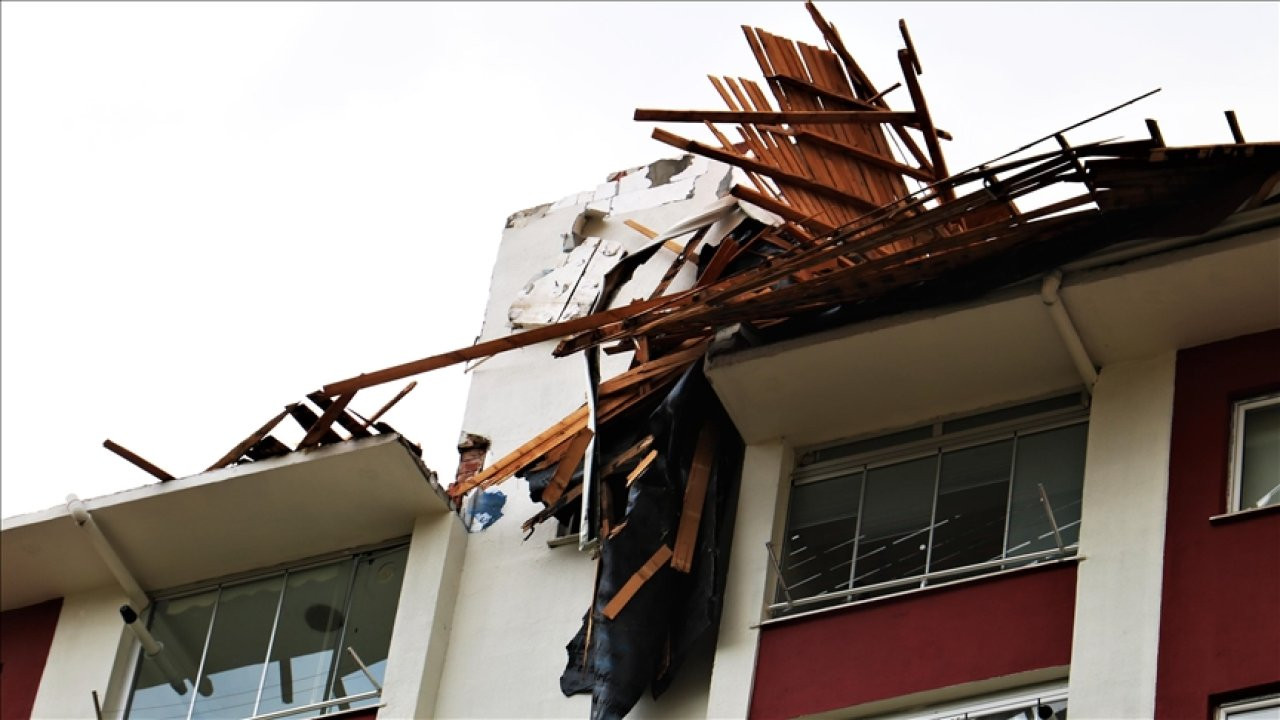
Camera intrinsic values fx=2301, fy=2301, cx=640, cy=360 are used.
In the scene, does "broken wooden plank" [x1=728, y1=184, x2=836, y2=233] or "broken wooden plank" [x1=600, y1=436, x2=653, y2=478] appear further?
"broken wooden plank" [x1=728, y1=184, x2=836, y2=233]

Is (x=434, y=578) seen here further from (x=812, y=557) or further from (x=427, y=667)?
(x=812, y=557)

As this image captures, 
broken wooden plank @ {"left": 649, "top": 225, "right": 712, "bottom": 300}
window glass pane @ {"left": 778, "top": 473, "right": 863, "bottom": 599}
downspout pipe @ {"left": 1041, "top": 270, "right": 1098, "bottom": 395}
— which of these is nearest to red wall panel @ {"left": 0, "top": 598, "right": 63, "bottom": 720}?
broken wooden plank @ {"left": 649, "top": 225, "right": 712, "bottom": 300}

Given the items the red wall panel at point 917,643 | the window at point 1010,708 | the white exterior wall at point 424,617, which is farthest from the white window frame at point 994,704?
the white exterior wall at point 424,617

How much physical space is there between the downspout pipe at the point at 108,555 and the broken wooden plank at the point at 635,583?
4603 mm

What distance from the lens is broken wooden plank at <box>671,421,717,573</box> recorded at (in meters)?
15.4

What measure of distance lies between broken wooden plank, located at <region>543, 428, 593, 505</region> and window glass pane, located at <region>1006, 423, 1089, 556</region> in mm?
3082

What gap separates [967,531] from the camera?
15.1 m

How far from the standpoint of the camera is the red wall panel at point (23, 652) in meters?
17.7

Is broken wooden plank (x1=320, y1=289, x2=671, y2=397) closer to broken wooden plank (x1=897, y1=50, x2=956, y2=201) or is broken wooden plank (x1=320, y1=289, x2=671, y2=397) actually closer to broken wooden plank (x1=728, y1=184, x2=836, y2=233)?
broken wooden plank (x1=728, y1=184, x2=836, y2=233)

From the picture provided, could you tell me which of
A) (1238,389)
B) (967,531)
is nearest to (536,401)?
(967,531)

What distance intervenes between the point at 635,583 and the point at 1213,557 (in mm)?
3802

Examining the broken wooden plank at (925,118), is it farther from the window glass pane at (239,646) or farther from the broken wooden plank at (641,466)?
the window glass pane at (239,646)

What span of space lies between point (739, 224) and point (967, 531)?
141 inches

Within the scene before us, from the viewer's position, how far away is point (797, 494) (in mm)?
16016
